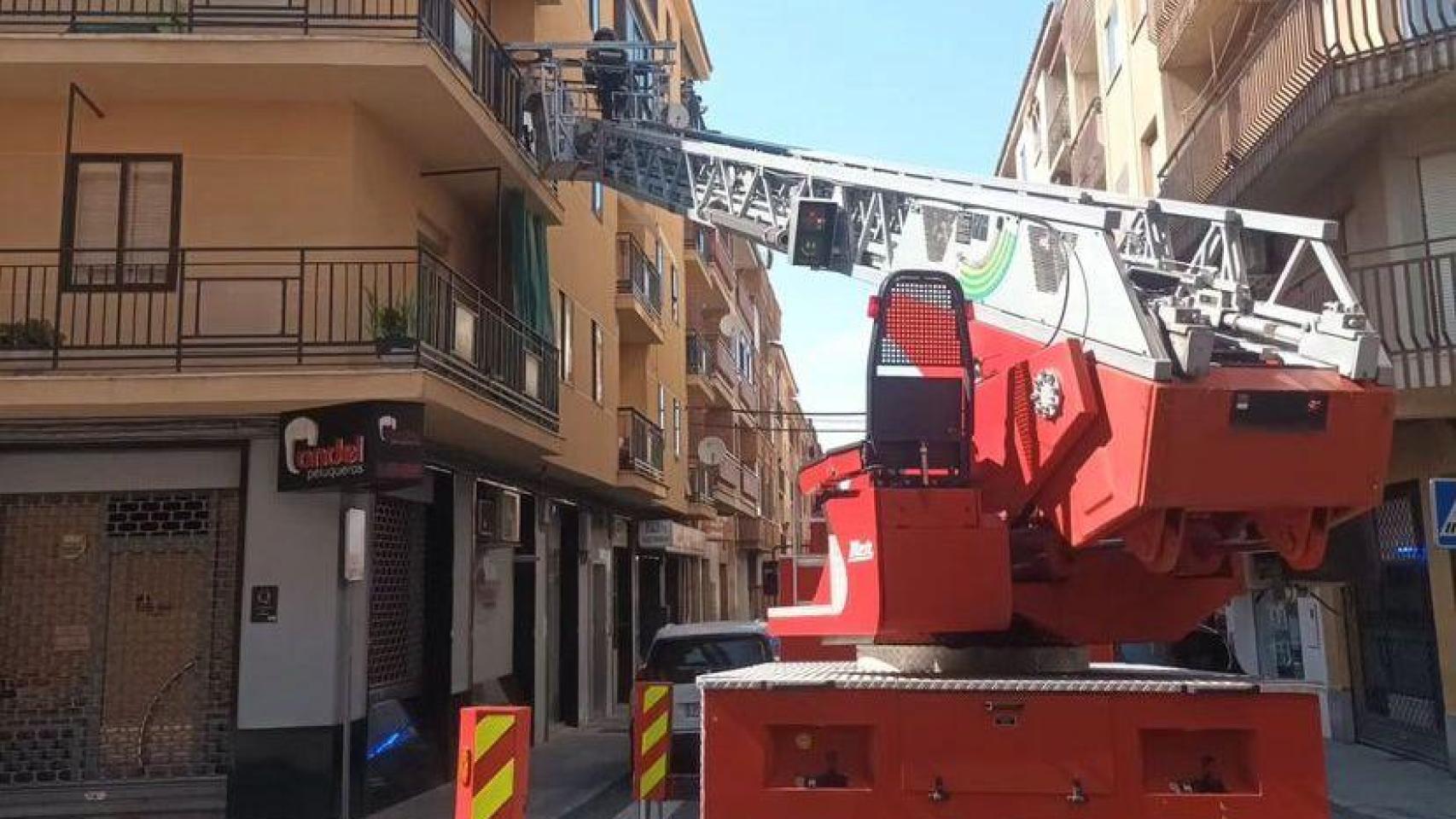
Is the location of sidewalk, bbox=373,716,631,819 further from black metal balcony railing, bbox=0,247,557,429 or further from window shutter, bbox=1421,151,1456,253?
window shutter, bbox=1421,151,1456,253

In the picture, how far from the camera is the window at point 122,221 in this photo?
11344 mm

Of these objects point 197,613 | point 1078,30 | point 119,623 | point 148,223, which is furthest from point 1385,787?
point 1078,30

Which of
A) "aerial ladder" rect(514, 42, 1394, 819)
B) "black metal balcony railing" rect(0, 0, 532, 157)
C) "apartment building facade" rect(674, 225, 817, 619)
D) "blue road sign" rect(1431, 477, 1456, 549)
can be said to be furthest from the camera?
"apartment building facade" rect(674, 225, 817, 619)

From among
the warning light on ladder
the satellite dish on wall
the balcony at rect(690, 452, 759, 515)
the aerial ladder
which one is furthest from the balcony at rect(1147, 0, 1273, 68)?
the balcony at rect(690, 452, 759, 515)

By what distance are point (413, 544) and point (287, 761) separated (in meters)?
3.53

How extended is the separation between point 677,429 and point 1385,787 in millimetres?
18701

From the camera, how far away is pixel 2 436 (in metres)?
11.1

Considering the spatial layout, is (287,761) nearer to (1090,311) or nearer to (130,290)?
(130,290)

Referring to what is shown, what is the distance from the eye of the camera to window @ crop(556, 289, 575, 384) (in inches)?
699

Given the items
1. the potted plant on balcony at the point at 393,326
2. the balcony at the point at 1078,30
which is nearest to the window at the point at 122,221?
the potted plant on balcony at the point at 393,326

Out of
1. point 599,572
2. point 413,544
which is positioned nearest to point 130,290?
point 413,544

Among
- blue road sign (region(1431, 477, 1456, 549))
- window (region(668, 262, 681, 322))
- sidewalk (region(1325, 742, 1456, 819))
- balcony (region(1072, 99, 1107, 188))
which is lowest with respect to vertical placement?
sidewalk (region(1325, 742, 1456, 819))

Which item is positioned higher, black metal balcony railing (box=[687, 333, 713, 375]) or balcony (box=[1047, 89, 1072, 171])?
balcony (box=[1047, 89, 1072, 171])

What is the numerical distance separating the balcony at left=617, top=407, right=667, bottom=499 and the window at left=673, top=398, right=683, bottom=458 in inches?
151
